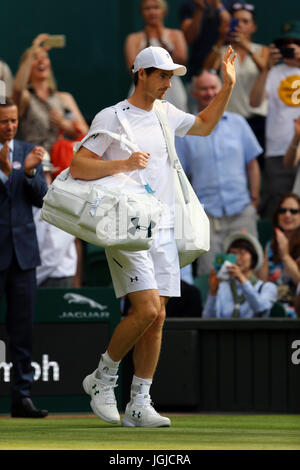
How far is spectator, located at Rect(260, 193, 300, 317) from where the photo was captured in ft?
28.3

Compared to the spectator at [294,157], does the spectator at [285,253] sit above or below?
below

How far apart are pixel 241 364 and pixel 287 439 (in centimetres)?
269

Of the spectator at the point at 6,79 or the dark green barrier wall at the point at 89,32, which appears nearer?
the spectator at the point at 6,79

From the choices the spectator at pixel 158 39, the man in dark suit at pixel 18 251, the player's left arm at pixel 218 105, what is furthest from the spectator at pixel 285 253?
the player's left arm at pixel 218 105

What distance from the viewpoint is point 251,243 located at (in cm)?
868

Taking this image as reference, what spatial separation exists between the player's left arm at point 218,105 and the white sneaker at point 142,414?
1.51 m

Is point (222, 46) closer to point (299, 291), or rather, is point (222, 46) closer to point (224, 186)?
point (224, 186)

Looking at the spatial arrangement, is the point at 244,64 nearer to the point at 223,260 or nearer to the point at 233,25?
the point at 233,25

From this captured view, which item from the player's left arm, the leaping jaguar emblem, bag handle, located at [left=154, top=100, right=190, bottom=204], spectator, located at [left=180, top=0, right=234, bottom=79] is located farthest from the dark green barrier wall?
bag handle, located at [left=154, top=100, right=190, bottom=204]

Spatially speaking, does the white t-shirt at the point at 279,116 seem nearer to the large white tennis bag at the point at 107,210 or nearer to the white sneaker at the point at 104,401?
the large white tennis bag at the point at 107,210

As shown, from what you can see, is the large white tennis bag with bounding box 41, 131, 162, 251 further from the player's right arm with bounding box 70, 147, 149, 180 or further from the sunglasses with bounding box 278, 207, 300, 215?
the sunglasses with bounding box 278, 207, 300, 215

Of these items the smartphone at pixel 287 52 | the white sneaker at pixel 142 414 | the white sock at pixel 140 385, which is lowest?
the white sneaker at pixel 142 414

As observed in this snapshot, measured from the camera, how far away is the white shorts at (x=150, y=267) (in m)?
5.59

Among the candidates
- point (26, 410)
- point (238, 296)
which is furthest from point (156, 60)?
point (238, 296)
